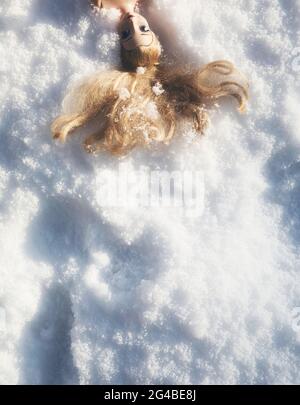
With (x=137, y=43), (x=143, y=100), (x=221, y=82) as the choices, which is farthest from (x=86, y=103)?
(x=221, y=82)

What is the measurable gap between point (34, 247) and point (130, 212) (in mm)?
539

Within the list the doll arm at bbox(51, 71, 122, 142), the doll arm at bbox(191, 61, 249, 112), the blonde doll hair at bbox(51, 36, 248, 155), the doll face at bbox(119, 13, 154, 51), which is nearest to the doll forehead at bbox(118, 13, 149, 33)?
the doll face at bbox(119, 13, 154, 51)

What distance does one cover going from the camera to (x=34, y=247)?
6.62 ft

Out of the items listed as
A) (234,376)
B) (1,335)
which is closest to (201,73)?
(234,376)

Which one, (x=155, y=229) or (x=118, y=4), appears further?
(x=118, y=4)

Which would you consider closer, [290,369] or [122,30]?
[290,369]

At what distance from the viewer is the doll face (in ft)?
6.35

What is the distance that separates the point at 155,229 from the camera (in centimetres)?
194

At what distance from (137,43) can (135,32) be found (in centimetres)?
5

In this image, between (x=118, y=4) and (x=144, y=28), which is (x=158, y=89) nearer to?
(x=144, y=28)

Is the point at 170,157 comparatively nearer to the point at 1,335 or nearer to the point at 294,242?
the point at 294,242

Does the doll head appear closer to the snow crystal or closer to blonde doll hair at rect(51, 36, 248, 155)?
blonde doll hair at rect(51, 36, 248, 155)

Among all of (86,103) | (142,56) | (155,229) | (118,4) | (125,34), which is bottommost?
(155,229)

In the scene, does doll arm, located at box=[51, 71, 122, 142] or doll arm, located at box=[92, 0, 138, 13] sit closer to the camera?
doll arm, located at box=[51, 71, 122, 142]
